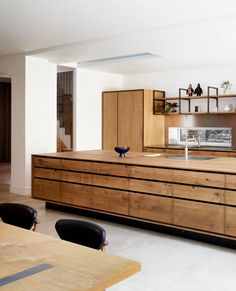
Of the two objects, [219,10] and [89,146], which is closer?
[219,10]

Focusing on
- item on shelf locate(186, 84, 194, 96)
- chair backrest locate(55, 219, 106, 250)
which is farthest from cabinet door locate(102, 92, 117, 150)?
chair backrest locate(55, 219, 106, 250)

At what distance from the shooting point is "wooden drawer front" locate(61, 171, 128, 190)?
15.9 ft

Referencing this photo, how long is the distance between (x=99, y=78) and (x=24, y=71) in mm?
2449

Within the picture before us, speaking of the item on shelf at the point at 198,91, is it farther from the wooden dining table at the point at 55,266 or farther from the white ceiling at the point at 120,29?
the wooden dining table at the point at 55,266

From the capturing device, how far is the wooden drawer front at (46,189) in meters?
5.62

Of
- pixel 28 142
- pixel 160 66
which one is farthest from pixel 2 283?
pixel 160 66

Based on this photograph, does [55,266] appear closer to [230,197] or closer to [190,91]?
[230,197]

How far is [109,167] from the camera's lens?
497 centimetres

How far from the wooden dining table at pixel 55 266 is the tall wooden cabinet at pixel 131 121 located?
6413 mm

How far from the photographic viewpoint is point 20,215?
268 centimetres

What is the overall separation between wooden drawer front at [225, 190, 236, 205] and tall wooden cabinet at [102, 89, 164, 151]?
4.36 metres

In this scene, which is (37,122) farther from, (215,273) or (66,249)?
(66,249)

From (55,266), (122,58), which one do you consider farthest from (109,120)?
(55,266)

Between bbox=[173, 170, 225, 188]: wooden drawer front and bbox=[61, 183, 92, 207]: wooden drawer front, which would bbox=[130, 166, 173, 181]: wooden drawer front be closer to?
bbox=[173, 170, 225, 188]: wooden drawer front
